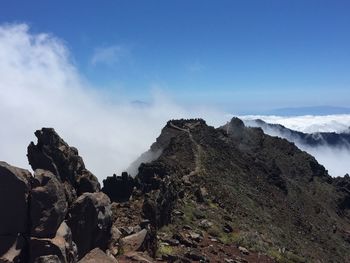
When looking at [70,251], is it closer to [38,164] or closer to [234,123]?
[38,164]

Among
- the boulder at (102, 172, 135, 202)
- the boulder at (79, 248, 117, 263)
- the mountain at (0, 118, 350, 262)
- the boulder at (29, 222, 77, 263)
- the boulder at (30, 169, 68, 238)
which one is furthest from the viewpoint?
the boulder at (102, 172, 135, 202)

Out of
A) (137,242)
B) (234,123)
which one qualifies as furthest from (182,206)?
(234,123)

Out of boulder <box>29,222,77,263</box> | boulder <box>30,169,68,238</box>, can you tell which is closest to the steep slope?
boulder <box>30,169,68,238</box>

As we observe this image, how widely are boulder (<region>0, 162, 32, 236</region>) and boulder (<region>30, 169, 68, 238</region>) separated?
17.8 inches

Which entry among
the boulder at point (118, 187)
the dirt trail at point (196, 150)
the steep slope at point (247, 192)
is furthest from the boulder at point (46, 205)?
the dirt trail at point (196, 150)

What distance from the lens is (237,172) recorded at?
80438mm

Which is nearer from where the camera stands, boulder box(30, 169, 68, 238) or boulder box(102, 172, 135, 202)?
boulder box(30, 169, 68, 238)

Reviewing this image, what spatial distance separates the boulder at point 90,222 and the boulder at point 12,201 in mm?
4046

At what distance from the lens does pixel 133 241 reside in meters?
33.4

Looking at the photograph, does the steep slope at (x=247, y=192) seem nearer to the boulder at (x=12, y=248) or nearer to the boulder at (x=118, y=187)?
the boulder at (x=118, y=187)

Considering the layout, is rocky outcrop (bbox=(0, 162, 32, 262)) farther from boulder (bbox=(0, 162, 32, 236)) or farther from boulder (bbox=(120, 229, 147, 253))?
boulder (bbox=(120, 229, 147, 253))

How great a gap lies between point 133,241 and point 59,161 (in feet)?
25.6

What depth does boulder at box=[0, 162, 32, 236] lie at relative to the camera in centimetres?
2591

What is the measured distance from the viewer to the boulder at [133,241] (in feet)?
107
